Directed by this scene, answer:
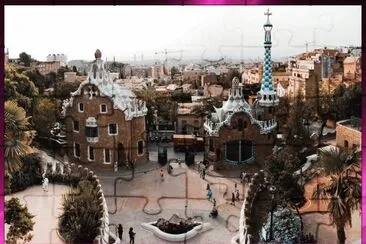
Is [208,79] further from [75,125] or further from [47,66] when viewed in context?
[47,66]

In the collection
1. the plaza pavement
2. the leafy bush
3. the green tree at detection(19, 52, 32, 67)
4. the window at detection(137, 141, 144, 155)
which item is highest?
the green tree at detection(19, 52, 32, 67)

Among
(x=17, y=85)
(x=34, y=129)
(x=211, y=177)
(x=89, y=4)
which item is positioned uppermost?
(x=89, y=4)

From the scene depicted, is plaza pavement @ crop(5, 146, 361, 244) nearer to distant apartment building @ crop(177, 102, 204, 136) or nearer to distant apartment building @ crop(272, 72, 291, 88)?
distant apartment building @ crop(177, 102, 204, 136)

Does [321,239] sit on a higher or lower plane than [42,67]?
lower

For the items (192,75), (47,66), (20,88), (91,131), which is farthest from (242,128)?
(20,88)

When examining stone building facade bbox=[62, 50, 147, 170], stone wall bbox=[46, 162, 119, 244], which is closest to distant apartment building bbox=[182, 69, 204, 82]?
stone building facade bbox=[62, 50, 147, 170]

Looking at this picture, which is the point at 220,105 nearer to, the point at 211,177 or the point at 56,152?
the point at 211,177

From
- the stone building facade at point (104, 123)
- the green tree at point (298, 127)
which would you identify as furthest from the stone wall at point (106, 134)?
the green tree at point (298, 127)

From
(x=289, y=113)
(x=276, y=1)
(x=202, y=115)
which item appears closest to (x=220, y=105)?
(x=202, y=115)
